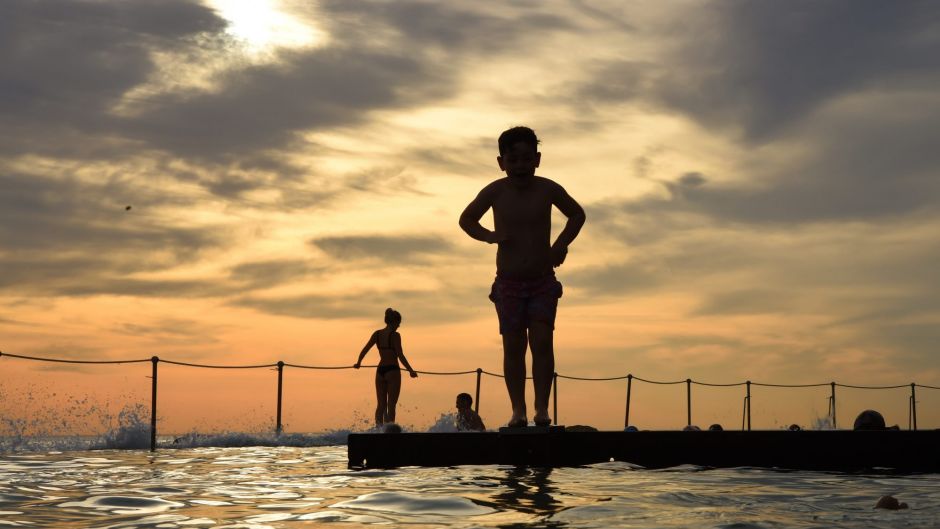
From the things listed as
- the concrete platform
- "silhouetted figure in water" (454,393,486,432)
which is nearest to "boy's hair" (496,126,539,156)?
the concrete platform

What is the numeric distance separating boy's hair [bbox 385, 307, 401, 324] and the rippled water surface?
8399 mm

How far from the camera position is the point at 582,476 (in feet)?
19.3

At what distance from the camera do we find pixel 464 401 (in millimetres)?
14688

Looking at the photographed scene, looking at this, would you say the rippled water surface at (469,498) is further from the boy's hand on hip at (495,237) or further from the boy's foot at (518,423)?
the boy's hand on hip at (495,237)

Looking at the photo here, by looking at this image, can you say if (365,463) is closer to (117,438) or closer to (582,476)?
(582,476)

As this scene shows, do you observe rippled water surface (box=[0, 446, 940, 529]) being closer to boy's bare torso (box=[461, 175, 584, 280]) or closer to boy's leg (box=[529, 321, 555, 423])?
boy's leg (box=[529, 321, 555, 423])

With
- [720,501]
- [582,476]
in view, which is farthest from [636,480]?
[720,501]

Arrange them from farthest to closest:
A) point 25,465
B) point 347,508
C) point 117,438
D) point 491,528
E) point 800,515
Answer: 1. point 117,438
2. point 25,465
3. point 347,508
4. point 800,515
5. point 491,528

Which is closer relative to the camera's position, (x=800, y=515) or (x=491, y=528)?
(x=491, y=528)

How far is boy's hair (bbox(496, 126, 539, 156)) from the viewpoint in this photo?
7.24 meters

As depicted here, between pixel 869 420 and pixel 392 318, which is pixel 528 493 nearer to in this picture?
pixel 869 420

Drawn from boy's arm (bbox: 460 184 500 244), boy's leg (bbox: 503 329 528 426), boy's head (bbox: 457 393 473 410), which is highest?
boy's arm (bbox: 460 184 500 244)

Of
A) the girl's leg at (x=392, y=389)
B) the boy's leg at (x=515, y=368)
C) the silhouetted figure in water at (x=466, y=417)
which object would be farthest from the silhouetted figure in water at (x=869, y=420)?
the girl's leg at (x=392, y=389)

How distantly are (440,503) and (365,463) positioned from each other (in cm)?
297
